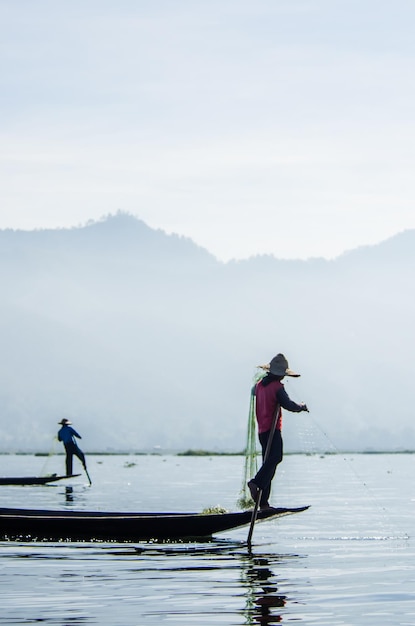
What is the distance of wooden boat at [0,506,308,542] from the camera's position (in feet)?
78.5

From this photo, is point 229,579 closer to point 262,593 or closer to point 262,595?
point 262,593

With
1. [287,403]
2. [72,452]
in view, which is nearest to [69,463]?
[72,452]

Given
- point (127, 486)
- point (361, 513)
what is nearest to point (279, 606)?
point (361, 513)

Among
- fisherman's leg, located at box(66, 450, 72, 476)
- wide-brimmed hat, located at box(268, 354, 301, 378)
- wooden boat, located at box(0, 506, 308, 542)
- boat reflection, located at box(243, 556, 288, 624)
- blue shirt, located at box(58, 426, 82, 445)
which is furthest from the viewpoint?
fisherman's leg, located at box(66, 450, 72, 476)

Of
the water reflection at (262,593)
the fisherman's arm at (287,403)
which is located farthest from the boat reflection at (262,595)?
the fisherman's arm at (287,403)

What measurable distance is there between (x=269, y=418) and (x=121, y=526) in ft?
11.2

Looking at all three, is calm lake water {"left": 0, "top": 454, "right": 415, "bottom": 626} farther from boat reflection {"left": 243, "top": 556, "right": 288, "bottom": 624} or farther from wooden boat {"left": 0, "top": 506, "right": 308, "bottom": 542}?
wooden boat {"left": 0, "top": 506, "right": 308, "bottom": 542}

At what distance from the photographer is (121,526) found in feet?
79.9

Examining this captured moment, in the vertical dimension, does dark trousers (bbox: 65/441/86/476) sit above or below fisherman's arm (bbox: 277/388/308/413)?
below

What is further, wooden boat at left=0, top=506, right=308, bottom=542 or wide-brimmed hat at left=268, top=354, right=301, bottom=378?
wooden boat at left=0, top=506, right=308, bottom=542

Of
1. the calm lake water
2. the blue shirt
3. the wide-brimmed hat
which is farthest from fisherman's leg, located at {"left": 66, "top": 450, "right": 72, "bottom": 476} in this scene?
the wide-brimmed hat

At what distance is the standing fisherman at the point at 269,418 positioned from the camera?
23500 mm

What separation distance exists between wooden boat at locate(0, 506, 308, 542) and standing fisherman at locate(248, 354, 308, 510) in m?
0.60

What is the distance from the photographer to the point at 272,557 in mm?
22562
